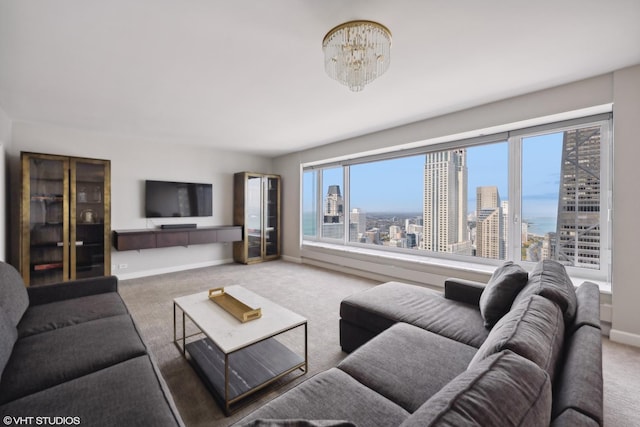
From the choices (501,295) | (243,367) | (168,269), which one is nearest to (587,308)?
(501,295)

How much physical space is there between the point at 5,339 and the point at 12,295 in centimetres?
57

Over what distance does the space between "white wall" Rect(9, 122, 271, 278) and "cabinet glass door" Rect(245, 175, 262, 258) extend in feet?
1.45

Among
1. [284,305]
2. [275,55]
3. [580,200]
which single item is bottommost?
[284,305]

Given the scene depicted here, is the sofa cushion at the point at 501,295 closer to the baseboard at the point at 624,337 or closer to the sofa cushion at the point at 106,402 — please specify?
the baseboard at the point at 624,337

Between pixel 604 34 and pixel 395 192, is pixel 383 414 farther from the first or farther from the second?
pixel 395 192

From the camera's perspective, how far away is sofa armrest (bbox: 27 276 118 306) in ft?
6.73

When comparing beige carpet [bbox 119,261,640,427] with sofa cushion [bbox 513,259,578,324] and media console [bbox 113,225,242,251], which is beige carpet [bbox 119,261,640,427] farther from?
sofa cushion [bbox 513,259,578,324]

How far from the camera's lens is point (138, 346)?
4.88ft

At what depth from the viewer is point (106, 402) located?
1.05 metres

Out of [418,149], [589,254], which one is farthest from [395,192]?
[589,254]

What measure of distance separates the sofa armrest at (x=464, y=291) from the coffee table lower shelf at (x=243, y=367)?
4.22 ft

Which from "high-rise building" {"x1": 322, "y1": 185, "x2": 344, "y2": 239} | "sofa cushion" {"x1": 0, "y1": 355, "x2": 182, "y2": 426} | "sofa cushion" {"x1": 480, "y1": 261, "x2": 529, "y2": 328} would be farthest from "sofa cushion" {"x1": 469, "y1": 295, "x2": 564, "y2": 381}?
"high-rise building" {"x1": 322, "y1": 185, "x2": 344, "y2": 239}

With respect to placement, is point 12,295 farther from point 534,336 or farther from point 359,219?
point 359,219

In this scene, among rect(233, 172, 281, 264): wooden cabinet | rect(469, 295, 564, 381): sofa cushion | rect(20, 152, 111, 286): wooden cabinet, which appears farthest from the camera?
rect(233, 172, 281, 264): wooden cabinet
